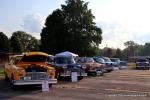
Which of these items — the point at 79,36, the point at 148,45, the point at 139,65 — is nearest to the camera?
the point at 139,65

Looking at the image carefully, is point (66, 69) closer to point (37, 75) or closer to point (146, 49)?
point (37, 75)

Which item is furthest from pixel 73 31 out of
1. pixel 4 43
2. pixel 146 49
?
pixel 146 49

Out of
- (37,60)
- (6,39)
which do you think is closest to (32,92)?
(37,60)

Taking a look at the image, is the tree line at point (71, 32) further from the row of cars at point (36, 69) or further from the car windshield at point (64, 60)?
the row of cars at point (36, 69)

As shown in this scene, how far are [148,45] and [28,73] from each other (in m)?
168

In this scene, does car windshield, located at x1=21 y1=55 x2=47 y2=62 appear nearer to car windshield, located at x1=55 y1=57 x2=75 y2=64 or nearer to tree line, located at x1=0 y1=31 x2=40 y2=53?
car windshield, located at x1=55 y1=57 x2=75 y2=64

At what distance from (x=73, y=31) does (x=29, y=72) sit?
51.1 meters

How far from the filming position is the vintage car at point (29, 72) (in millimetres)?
18656

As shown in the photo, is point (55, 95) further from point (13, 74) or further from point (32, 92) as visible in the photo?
point (13, 74)

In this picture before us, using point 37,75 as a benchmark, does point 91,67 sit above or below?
above

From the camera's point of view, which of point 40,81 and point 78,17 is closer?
point 40,81

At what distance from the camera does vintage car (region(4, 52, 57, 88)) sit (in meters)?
18.7

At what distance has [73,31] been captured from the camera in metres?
69.8

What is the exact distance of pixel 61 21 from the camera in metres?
70.9
